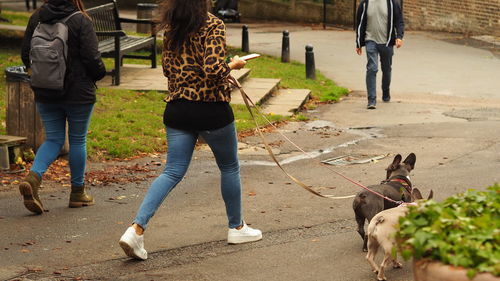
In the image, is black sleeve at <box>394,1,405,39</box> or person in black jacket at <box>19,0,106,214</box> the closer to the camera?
person in black jacket at <box>19,0,106,214</box>

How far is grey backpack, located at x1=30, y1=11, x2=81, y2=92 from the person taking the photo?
788 cm

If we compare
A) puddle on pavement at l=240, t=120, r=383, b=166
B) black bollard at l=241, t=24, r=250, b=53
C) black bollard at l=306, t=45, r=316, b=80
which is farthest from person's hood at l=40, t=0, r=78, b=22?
black bollard at l=241, t=24, r=250, b=53

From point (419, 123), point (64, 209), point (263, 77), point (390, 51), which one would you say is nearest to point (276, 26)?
point (263, 77)

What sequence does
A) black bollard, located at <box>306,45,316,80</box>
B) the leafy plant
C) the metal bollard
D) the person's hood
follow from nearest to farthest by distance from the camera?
the leafy plant < the person's hood < black bollard, located at <box>306,45,316,80</box> < the metal bollard

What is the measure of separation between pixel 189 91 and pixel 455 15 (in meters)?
21.2

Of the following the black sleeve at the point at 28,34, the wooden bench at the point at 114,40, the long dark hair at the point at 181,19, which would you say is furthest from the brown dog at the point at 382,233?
the wooden bench at the point at 114,40

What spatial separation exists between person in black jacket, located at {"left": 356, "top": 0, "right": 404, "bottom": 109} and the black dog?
729 cm

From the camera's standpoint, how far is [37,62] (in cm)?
797

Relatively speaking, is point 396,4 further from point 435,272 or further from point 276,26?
point 276,26

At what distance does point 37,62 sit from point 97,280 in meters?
2.32

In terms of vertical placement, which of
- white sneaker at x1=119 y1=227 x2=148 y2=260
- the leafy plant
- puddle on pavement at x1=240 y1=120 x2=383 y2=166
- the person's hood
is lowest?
puddle on pavement at x1=240 y1=120 x2=383 y2=166

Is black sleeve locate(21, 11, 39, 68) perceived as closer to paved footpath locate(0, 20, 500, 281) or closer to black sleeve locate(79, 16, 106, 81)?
black sleeve locate(79, 16, 106, 81)

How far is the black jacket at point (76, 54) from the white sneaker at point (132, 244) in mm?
1768

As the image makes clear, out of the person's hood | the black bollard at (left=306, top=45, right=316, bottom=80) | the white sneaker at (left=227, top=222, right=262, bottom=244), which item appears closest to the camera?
the white sneaker at (left=227, top=222, right=262, bottom=244)
